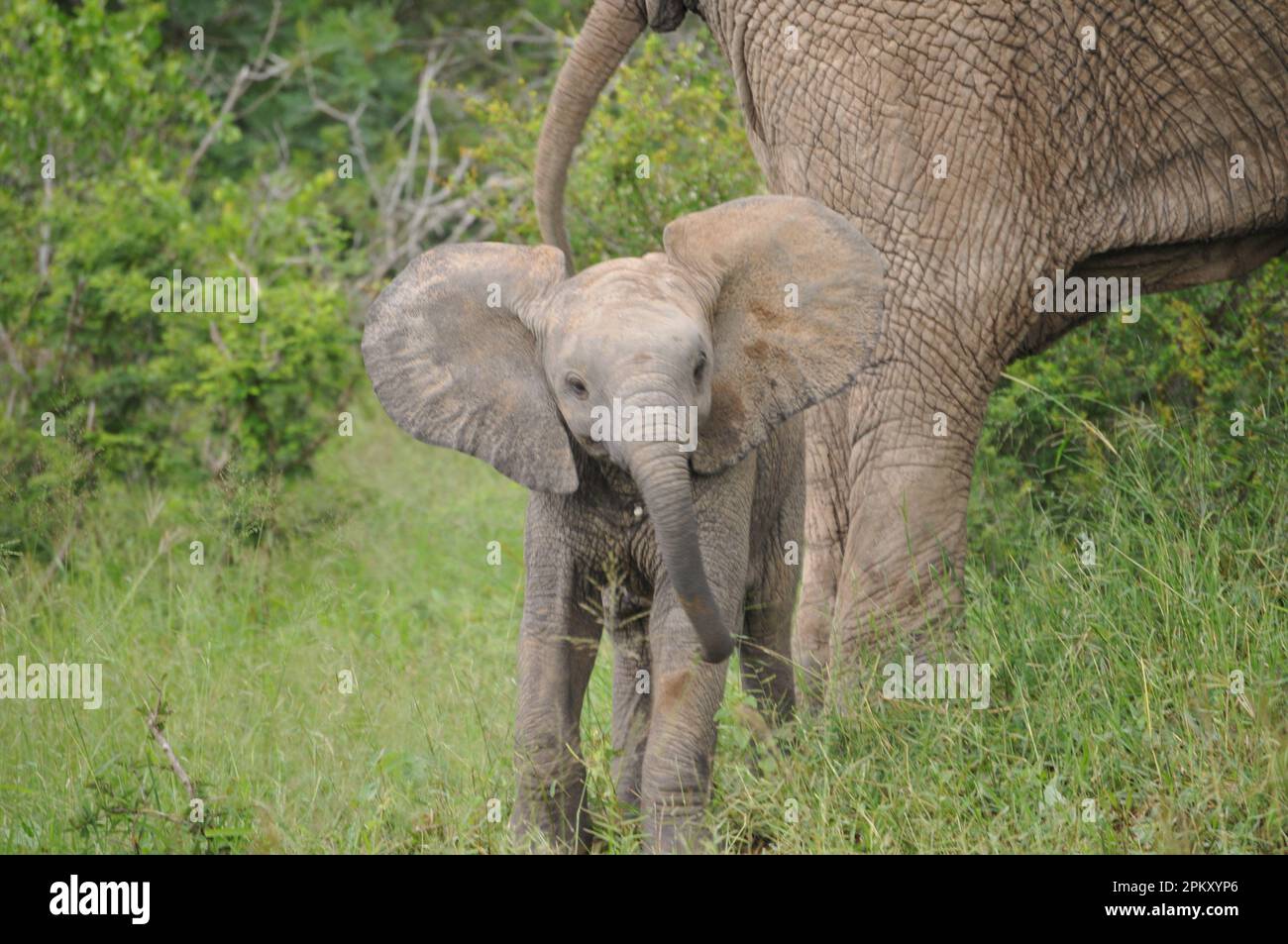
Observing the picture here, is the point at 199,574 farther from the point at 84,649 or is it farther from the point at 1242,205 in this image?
the point at 1242,205

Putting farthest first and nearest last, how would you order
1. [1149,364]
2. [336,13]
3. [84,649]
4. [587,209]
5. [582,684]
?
1. [336,13]
2. [587,209]
3. [1149,364]
4. [84,649]
5. [582,684]

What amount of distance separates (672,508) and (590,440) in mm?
Result: 370

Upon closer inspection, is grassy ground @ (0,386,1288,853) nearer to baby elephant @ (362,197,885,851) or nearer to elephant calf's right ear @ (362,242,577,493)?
baby elephant @ (362,197,885,851)

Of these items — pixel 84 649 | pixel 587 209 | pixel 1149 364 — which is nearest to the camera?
pixel 84 649

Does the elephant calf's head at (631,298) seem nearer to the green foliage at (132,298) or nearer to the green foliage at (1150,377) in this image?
the green foliage at (1150,377)

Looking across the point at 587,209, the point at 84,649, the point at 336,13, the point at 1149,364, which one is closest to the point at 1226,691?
the point at 1149,364

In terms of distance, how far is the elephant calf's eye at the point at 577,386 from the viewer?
3.78 m

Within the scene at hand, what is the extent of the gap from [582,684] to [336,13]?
795 centimetres

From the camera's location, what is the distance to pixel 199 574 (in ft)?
22.4

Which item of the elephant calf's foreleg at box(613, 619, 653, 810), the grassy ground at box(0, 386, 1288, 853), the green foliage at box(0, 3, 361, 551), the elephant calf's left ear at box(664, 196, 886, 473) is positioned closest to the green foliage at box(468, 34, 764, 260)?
the green foliage at box(0, 3, 361, 551)

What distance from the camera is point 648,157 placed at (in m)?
7.44

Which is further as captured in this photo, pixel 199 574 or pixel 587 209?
pixel 587 209

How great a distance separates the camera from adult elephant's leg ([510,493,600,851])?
4.14 metres

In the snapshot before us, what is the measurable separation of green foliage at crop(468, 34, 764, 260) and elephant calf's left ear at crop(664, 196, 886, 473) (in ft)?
10.4
